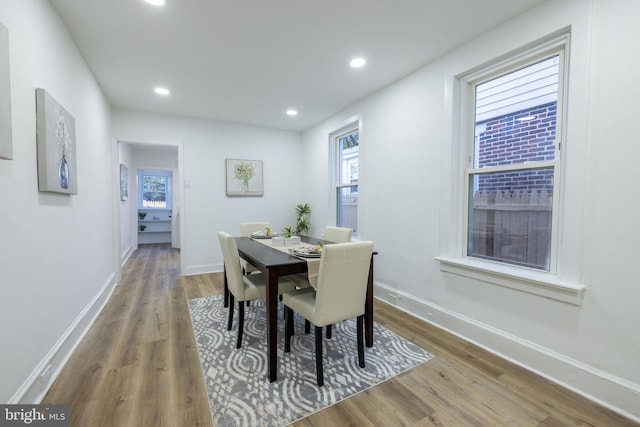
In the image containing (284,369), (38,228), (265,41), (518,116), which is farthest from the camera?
(265,41)

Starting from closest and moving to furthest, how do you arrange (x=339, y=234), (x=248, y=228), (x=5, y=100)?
(x=5, y=100) < (x=339, y=234) < (x=248, y=228)

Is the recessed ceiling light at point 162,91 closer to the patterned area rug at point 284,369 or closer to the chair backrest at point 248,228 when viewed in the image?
the chair backrest at point 248,228

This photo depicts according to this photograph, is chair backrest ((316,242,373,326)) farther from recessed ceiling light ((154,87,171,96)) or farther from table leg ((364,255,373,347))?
recessed ceiling light ((154,87,171,96))

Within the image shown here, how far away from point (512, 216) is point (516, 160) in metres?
0.44

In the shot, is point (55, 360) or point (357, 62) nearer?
point (55, 360)

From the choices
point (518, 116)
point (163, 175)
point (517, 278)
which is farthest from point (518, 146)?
point (163, 175)

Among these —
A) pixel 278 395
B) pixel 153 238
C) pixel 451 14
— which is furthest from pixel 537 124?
pixel 153 238

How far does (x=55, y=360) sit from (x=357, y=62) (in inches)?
134

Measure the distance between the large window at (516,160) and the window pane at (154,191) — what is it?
7.94 m

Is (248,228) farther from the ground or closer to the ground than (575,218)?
closer to the ground

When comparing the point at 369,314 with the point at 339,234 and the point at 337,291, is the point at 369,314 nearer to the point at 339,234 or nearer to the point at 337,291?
the point at 337,291

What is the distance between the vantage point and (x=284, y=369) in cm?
194

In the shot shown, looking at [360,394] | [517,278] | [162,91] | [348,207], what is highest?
[162,91]

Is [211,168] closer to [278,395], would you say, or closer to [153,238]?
[278,395]
